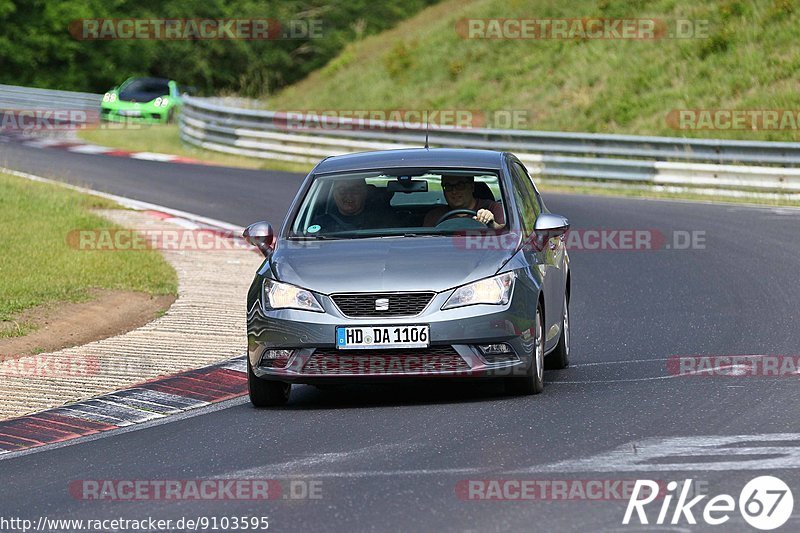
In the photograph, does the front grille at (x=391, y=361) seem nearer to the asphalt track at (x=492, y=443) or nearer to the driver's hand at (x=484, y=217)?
the asphalt track at (x=492, y=443)

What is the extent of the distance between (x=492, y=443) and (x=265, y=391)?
211 centimetres

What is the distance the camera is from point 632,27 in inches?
1591

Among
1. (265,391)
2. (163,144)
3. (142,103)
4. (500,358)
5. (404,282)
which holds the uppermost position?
(404,282)

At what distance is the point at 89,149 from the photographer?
3416 cm

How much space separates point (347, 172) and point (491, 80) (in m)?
32.0

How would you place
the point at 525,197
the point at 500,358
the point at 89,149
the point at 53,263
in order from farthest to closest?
the point at 89,149
the point at 53,263
the point at 525,197
the point at 500,358

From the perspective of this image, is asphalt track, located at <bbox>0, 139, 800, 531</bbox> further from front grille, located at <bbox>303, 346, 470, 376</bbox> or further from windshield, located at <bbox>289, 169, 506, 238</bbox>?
windshield, located at <bbox>289, 169, 506, 238</bbox>

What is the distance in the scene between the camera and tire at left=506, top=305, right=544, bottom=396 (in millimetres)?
9352

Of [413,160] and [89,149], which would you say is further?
[89,149]

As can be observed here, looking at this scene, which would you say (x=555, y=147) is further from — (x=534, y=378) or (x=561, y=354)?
(x=534, y=378)

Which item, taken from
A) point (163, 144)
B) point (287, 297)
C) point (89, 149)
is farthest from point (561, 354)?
point (163, 144)

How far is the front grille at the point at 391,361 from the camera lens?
8961mm

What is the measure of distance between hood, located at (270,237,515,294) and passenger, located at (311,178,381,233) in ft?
1.05

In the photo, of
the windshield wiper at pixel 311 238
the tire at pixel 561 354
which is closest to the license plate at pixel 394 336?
the windshield wiper at pixel 311 238
